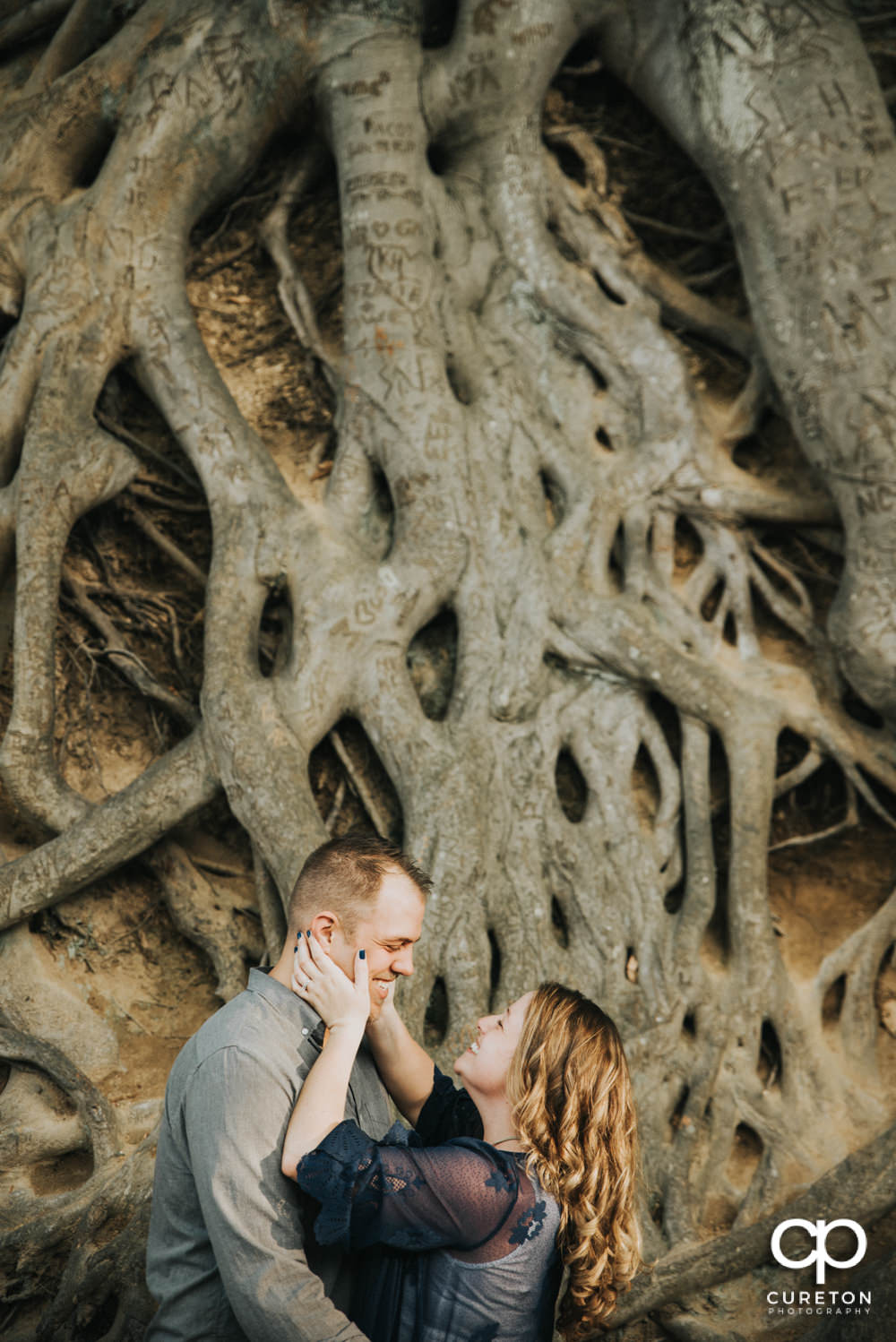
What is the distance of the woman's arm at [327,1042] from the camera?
175cm

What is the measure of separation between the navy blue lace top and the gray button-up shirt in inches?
3.1

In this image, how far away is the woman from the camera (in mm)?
1720

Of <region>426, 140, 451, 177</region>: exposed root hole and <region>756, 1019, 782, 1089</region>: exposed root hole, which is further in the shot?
<region>426, 140, 451, 177</region>: exposed root hole

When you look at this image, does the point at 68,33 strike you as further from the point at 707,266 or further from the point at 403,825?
the point at 403,825

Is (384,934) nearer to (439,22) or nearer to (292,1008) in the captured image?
(292,1008)

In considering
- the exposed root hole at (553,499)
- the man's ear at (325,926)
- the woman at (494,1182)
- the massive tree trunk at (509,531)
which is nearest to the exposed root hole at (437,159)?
the massive tree trunk at (509,531)

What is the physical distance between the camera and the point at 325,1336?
1.70m

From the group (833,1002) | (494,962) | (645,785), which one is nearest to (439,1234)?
(494,962)

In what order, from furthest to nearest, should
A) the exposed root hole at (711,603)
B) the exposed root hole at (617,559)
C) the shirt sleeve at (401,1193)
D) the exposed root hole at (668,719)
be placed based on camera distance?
the exposed root hole at (711,603) → the exposed root hole at (617,559) → the exposed root hole at (668,719) → the shirt sleeve at (401,1193)

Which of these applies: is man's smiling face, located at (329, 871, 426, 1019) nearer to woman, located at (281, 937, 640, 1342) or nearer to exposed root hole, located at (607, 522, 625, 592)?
woman, located at (281, 937, 640, 1342)

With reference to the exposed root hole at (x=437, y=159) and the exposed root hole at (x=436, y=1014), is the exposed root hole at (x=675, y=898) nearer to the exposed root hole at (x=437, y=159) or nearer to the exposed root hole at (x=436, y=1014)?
the exposed root hole at (x=436, y=1014)

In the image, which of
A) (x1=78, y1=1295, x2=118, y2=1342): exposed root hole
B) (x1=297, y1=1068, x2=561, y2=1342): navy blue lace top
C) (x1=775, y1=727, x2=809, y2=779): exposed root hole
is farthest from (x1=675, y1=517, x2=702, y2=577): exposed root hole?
(x1=78, y1=1295, x2=118, y2=1342): exposed root hole

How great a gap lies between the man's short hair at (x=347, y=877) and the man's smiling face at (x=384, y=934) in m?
0.02

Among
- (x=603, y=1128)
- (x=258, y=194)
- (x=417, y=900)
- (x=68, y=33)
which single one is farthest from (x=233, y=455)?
(x=603, y=1128)
